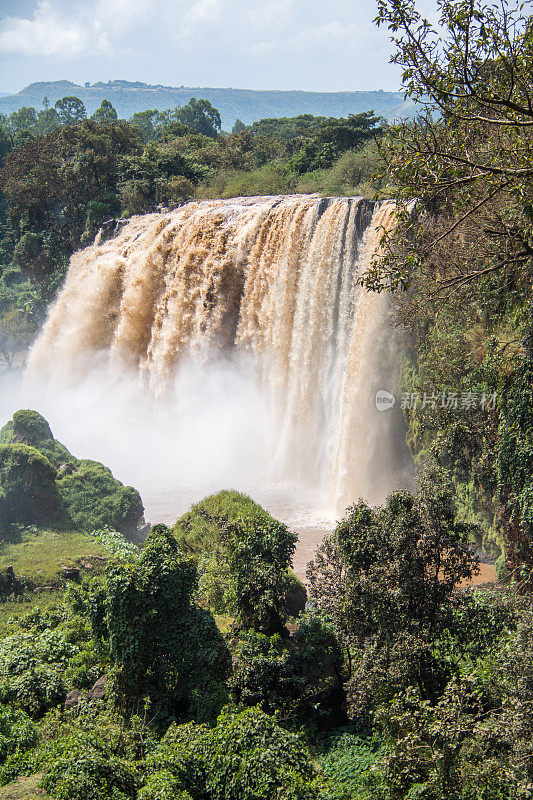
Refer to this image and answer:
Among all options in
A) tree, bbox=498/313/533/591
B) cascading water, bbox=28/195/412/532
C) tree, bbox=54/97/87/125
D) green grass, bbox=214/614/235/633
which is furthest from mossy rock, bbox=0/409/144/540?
tree, bbox=54/97/87/125

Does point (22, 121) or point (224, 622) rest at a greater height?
point (22, 121)

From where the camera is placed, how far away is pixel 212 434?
1981 centimetres

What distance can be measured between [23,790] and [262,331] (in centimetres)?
1408

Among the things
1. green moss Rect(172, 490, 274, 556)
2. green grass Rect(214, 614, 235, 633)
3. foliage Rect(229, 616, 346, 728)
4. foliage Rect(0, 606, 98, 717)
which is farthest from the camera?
green moss Rect(172, 490, 274, 556)

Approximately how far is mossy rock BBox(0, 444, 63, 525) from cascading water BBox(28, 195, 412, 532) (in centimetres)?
424

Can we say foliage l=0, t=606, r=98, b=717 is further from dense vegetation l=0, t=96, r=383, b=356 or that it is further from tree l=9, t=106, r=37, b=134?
tree l=9, t=106, r=37, b=134

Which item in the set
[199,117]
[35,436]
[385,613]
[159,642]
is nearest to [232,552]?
[159,642]

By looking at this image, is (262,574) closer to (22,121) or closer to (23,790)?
(23,790)

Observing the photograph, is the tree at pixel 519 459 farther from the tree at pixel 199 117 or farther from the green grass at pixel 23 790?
the tree at pixel 199 117

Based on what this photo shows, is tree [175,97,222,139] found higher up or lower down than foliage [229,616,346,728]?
higher up

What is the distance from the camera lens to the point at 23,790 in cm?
637

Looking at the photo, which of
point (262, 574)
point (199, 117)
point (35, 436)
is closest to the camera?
point (262, 574)

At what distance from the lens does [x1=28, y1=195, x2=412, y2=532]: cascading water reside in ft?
50.8

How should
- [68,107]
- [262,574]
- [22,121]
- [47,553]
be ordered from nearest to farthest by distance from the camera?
[262,574], [47,553], [22,121], [68,107]
